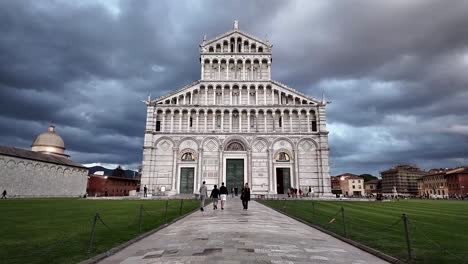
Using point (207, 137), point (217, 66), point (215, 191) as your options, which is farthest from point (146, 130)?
point (215, 191)

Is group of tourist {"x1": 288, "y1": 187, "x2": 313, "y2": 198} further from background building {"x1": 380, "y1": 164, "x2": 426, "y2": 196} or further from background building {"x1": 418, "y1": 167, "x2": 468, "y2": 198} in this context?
background building {"x1": 380, "y1": 164, "x2": 426, "y2": 196}

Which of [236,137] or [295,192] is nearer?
[295,192]

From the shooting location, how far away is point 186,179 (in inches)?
1598

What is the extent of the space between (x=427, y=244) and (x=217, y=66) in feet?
129

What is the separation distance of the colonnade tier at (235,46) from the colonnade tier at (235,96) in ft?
20.5

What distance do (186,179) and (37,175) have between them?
25.6 meters

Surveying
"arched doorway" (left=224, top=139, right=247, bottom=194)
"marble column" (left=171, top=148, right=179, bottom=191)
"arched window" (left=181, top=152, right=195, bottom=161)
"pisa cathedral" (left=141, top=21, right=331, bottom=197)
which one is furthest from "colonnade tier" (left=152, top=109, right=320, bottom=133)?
"arched window" (left=181, top=152, right=195, bottom=161)

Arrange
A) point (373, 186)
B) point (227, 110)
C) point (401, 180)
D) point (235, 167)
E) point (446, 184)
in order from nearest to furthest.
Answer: point (235, 167) → point (227, 110) → point (446, 184) → point (401, 180) → point (373, 186)

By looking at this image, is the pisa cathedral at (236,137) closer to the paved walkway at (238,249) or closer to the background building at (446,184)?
the paved walkway at (238,249)

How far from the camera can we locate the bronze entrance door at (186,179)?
132 ft

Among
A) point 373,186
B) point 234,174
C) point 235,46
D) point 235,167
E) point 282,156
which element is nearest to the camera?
point 234,174

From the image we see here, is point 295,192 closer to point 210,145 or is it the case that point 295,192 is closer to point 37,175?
point 210,145

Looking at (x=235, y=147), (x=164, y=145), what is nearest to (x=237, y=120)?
(x=235, y=147)

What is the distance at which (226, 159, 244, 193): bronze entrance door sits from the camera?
40.9 m
